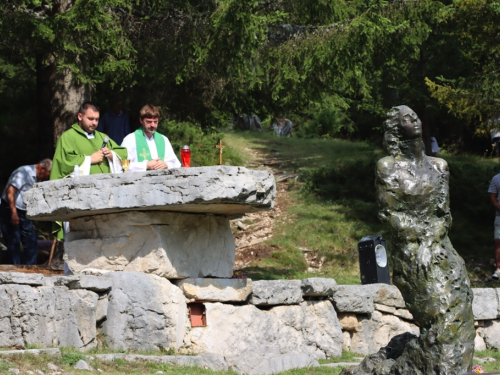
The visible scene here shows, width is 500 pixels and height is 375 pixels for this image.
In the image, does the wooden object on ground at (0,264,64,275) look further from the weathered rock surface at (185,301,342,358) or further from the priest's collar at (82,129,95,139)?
the weathered rock surface at (185,301,342,358)

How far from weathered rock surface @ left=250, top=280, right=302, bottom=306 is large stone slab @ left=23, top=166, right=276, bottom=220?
1019 millimetres

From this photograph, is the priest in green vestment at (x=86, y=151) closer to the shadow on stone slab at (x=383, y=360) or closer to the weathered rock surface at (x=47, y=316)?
the weathered rock surface at (x=47, y=316)

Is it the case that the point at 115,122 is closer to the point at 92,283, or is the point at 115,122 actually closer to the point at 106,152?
the point at 106,152

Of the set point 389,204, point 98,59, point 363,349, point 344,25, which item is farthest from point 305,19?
point 389,204

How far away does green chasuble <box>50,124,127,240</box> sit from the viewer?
8492 mm

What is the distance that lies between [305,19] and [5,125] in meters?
6.66

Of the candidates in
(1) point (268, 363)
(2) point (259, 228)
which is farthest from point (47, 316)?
(2) point (259, 228)

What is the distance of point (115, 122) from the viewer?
13.3 m

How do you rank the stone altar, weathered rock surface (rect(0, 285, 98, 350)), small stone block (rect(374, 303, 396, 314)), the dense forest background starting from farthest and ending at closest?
the dense forest background → small stone block (rect(374, 303, 396, 314)) → the stone altar → weathered rock surface (rect(0, 285, 98, 350))

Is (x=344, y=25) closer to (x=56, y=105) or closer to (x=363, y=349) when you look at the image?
(x=56, y=105)

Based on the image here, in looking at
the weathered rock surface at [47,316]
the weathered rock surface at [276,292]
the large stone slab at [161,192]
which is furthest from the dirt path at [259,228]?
the weathered rock surface at [47,316]

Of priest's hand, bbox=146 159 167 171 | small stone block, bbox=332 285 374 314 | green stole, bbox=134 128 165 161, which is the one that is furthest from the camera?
small stone block, bbox=332 285 374 314

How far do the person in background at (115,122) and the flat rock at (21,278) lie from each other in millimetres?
6163

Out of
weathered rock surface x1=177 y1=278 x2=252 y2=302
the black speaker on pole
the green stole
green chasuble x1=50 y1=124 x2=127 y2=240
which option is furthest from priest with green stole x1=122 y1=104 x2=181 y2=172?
the black speaker on pole
